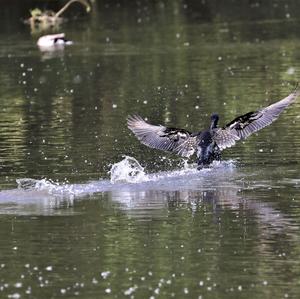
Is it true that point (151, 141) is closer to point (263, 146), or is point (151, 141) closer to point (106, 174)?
point (106, 174)

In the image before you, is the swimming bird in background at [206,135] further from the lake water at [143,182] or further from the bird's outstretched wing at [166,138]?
the lake water at [143,182]

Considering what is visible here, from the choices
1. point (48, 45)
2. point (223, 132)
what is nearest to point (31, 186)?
point (223, 132)

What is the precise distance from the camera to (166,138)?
1722 centimetres

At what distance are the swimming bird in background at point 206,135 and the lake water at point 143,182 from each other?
28 centimetres

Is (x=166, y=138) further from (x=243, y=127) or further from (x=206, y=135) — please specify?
(x=243, y=127)

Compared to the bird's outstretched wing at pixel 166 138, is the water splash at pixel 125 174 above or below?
below

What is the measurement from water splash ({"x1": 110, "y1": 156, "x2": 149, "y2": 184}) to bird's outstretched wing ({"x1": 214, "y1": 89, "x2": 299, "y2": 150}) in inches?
47.2

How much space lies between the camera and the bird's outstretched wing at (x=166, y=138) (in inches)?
671

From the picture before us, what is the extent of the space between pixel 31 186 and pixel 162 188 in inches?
63.9

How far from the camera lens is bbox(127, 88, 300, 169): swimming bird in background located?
1675cm

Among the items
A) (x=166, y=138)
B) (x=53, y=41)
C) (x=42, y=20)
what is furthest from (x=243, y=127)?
(x=42, y=20)

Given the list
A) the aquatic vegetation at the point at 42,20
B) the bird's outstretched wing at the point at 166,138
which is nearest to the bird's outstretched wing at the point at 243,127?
the bird's outstretched wing at the point at 166,138

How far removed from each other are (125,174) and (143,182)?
360 millimetres

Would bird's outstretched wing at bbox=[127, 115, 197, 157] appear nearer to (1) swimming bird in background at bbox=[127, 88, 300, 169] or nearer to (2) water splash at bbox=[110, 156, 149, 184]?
(1) swimming bird in background at bbox=[127, 88, 300, 169]
